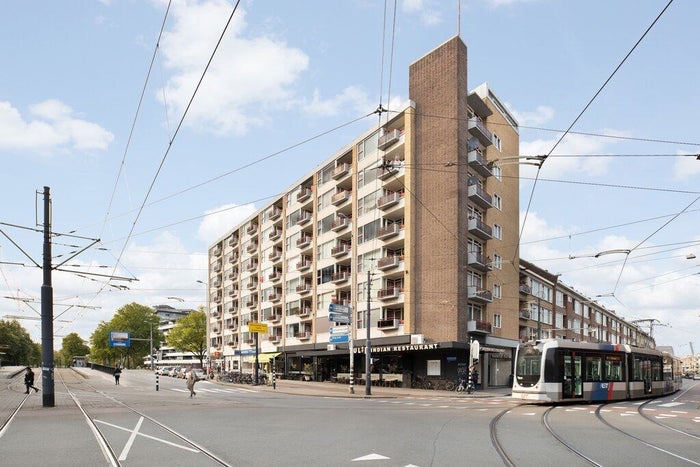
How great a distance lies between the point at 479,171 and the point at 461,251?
758cm

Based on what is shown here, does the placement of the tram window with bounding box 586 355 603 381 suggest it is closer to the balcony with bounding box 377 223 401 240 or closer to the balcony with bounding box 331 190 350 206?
the balcony with bounding box 377 223 401 240

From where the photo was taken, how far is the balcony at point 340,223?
53.8 meters

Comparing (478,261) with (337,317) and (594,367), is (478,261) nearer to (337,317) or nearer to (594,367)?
(337,317)

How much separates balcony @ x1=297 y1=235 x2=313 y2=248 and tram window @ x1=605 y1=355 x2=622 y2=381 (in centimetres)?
3679

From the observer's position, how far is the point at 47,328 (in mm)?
23641

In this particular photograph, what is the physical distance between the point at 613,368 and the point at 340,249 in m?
28.7

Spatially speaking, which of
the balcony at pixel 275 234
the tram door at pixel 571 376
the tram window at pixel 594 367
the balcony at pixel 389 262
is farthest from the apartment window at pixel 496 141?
the balcony at pixel 275 234

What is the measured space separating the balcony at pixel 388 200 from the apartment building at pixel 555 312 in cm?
1288

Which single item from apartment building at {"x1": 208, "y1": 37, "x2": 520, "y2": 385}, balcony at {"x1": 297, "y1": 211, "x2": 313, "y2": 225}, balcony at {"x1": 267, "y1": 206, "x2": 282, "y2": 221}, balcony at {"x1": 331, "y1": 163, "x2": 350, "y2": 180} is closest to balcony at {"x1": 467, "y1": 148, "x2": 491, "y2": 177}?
apartment building at {"x1": 208, "y1": 37, "x2": 520, "y2": 385}

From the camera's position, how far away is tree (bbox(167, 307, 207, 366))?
11369 cm

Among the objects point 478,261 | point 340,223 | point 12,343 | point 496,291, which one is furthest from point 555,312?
point 12,343

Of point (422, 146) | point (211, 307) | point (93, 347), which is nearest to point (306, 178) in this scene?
point (422, 146)

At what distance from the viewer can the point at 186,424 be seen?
1703 centimetres

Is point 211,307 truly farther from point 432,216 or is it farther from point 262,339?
point 432,216
